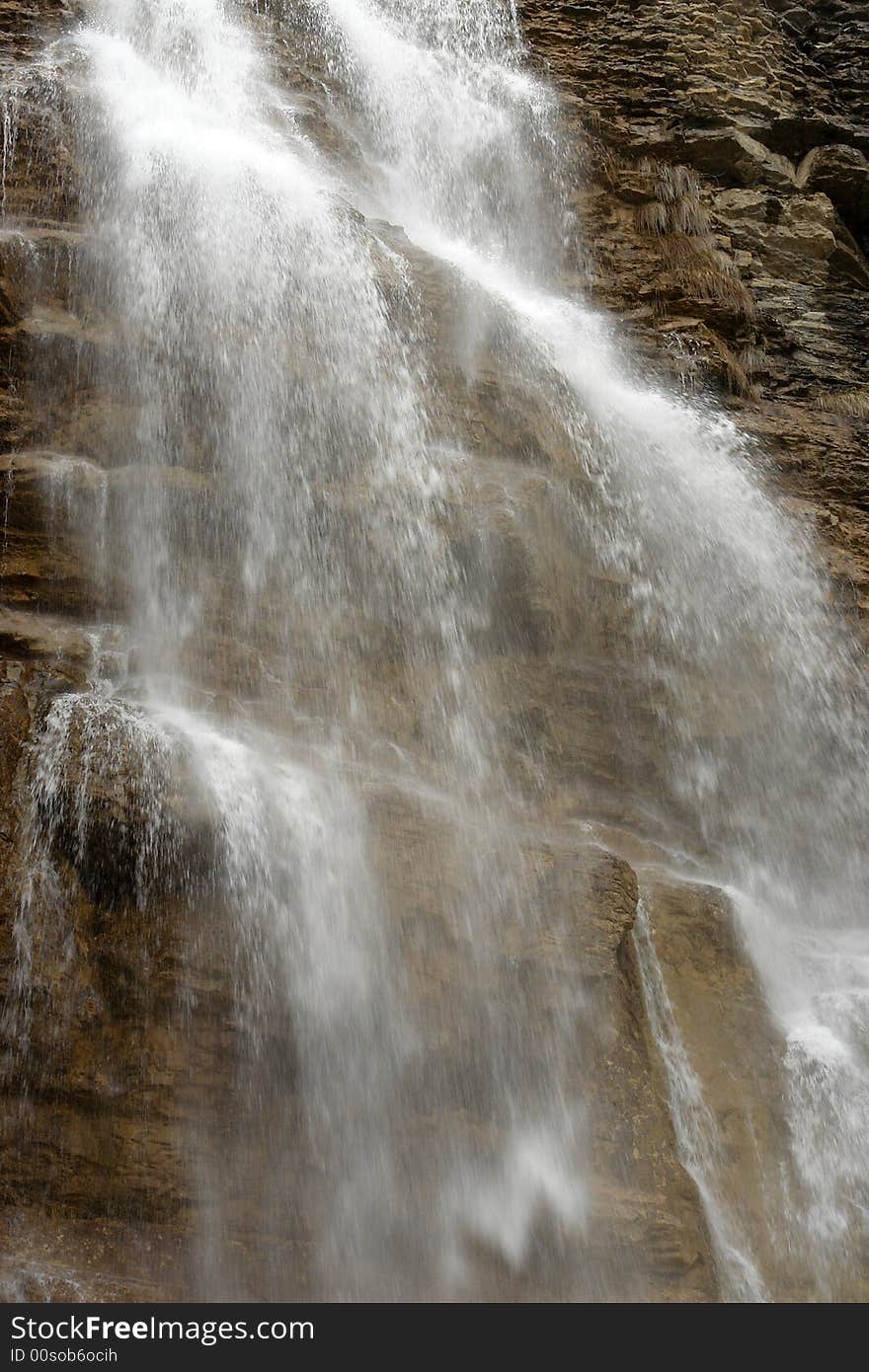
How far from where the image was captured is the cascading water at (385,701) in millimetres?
6109

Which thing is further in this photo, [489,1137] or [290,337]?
[290,337]

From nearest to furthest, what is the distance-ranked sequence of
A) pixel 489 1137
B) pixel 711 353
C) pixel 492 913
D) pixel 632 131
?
pixel 489 1137
pixel 492 913
pixel 711 353
pixel 632 131

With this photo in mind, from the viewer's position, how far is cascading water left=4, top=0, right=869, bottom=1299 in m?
6.11

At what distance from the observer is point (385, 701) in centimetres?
784

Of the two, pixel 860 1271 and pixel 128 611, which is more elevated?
pixel 128 611

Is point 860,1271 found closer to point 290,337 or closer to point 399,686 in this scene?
point 399,686

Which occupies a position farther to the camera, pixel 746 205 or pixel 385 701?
pixel 746 205

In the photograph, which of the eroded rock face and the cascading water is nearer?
the cascading water

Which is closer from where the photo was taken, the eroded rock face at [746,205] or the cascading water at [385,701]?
the cascading water at [385,701]

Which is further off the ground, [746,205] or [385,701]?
[746,205]

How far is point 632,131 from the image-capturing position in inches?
553

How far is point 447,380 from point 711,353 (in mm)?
3406

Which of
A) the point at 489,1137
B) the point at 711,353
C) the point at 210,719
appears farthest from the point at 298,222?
the point at 489,1137
